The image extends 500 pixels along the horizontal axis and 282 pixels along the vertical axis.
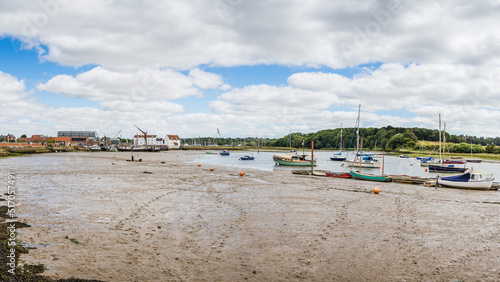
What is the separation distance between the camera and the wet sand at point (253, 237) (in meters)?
10.3

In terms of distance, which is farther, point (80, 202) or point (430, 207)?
point (430, 207)

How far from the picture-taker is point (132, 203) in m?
20.7

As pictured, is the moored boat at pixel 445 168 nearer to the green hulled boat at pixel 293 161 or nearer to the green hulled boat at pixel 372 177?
the green hulled boat at pixel 293 161

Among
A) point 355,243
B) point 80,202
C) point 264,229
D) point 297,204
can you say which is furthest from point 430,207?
point 80,202

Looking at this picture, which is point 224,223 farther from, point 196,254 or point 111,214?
point 111,214

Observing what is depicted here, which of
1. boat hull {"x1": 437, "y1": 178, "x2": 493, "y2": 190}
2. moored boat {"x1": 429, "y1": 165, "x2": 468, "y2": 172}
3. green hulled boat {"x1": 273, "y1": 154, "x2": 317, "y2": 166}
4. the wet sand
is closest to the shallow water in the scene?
moored boat {"x1": 429, "y1": 165, "x2": 468, "y2": 172}

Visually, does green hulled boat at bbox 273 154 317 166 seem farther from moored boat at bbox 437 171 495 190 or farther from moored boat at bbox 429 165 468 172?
moored boat at bbox 437 171 495 190

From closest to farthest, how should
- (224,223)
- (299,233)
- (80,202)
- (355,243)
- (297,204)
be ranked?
(355,243), (299,233), (224,223), (80,202), (297,204)

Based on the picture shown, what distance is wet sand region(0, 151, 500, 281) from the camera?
1034cm

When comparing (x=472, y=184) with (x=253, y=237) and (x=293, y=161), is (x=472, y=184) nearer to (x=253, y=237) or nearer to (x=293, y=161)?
(x=253, y=237)

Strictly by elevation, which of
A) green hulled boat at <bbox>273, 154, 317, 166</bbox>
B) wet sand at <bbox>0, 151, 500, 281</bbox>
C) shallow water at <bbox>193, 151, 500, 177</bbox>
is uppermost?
green hulled boat at <bbox>273, 154, 317, 166</bbox>

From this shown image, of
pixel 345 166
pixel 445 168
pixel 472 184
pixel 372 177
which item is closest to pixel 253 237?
pixel 372 177

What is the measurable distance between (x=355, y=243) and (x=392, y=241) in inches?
73.4

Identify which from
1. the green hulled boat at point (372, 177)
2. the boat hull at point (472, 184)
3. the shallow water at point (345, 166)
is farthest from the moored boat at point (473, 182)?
the shallow water at point (345, 166)
